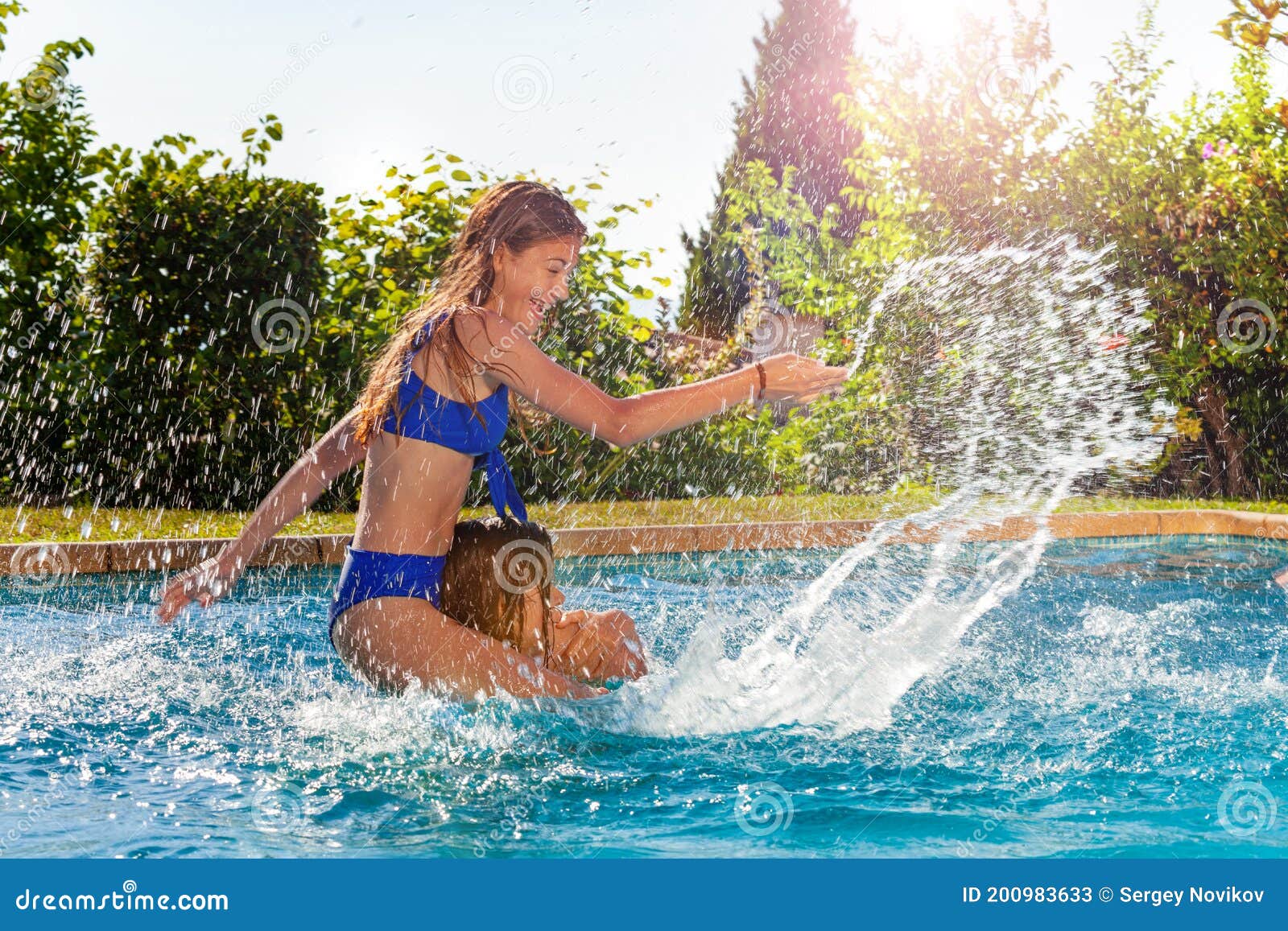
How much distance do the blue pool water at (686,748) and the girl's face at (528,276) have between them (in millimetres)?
1041

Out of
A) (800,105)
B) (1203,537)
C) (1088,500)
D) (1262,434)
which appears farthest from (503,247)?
(800,105)

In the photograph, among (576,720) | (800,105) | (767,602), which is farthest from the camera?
(800,105)

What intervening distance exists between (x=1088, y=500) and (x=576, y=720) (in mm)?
7924

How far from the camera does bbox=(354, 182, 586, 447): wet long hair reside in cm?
293

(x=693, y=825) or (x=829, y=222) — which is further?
(x=829, y=222)

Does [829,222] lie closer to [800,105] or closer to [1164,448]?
[1164,448]

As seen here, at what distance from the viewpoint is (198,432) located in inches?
333

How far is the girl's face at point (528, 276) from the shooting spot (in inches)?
118

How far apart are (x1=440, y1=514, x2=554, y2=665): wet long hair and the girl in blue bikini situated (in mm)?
46

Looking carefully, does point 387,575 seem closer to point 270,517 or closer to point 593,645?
point 270,517

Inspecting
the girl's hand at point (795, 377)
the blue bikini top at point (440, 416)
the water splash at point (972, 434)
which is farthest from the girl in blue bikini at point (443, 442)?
the water splash at point (972, 434)

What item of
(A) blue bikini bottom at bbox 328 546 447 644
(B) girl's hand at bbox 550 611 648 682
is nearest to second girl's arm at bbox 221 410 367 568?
(A) blue bikini bottom at bbox 328 546 447 644

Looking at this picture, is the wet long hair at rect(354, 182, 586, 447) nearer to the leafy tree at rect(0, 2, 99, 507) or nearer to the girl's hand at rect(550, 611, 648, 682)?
the girl's hand at rect(550, 611, 648, 682)
